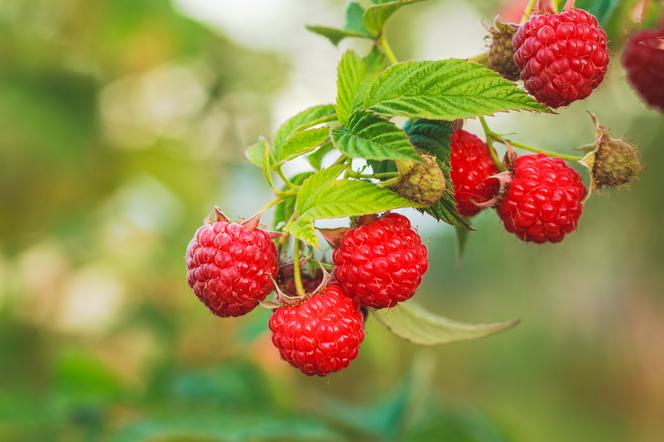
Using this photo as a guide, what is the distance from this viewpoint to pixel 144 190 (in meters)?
3.47

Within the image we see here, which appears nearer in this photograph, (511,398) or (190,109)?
(190,109)

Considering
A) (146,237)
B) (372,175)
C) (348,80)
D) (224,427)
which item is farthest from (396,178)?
(146,237)

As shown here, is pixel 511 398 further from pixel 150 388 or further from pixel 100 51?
pixel 150 388

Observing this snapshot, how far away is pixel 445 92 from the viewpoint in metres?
0.75

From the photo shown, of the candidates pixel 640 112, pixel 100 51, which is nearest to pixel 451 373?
pixel 640 112

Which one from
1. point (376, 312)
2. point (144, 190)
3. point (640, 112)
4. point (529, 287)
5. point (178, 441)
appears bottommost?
point (529, 287)

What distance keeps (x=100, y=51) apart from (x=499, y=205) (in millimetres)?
2933

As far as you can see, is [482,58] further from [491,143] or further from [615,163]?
[615,163]

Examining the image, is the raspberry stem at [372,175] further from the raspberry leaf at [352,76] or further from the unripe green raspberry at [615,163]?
the unripe green raspberry at [615,163]

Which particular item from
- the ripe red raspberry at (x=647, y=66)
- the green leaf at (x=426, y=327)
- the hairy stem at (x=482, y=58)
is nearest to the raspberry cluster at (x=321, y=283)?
the green leaf at (x=426, y=327)

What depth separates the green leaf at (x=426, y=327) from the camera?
0.97 meters

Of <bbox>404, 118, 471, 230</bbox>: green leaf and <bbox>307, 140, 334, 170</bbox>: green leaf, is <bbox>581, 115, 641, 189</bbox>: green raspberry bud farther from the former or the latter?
<bbox>307, 140, 334, 170</bbox>: green leaf

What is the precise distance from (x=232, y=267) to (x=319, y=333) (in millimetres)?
130

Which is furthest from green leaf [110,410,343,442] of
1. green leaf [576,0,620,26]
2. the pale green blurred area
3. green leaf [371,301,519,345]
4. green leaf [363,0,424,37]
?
green leaf [576,0,620,26]
